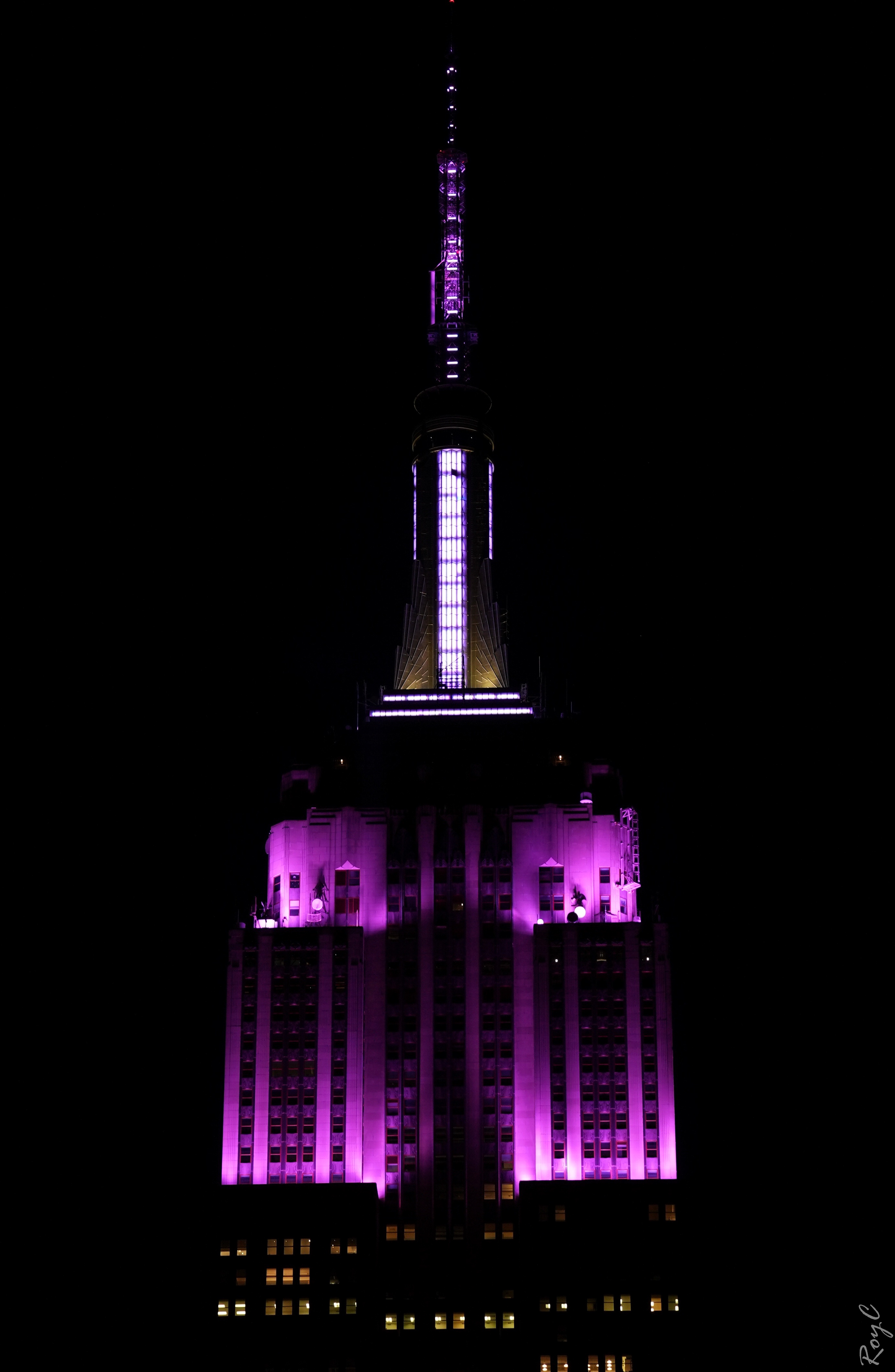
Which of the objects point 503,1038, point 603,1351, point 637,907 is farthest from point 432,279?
point 603,1351

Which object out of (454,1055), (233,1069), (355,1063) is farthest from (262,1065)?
(454,1055)

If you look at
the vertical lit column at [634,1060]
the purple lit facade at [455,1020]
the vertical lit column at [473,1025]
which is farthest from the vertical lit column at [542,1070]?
the vertical lit column at [634,1060]

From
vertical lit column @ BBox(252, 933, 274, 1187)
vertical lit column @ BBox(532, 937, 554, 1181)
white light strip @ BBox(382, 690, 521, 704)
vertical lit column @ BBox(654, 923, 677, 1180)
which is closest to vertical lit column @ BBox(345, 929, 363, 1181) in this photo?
vertical lit column @ BBox(252, 933, 274, 1187)

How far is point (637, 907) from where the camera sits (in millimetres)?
151125

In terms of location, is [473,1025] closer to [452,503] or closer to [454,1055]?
[454,1055]

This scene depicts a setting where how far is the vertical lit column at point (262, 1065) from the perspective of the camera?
443 feet

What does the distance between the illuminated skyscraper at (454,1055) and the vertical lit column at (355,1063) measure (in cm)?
20

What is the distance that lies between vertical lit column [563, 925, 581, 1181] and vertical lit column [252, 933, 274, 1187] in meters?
25.8

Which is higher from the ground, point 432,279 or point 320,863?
point 432,279

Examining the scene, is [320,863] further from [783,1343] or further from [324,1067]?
[783,1343]

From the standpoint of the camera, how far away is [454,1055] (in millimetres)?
139625

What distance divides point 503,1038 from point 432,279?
278 feet

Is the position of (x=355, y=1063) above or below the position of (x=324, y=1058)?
below

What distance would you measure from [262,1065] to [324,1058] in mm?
5435
